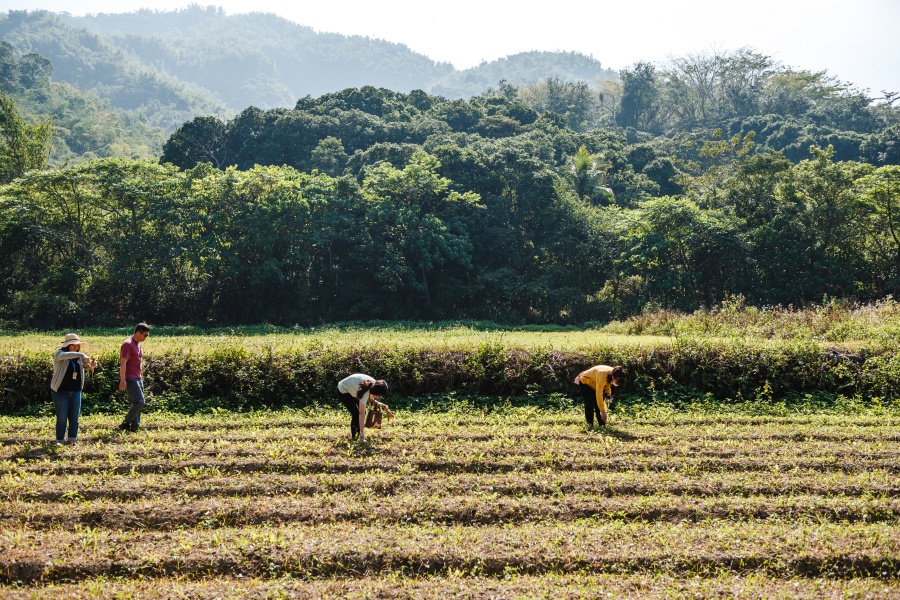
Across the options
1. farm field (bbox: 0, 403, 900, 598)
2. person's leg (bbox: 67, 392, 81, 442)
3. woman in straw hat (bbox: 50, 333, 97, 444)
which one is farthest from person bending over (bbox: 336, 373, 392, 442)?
Answer: person's leg (bbox: 67, 392, 81, 442)

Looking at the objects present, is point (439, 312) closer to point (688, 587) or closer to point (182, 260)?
point (182, 260)

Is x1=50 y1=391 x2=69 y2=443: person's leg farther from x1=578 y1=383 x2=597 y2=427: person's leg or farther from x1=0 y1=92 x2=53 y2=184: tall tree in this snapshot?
x1=0 y1=92 x2=53 y2=184: tall tree

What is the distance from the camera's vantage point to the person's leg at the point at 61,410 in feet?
36.6

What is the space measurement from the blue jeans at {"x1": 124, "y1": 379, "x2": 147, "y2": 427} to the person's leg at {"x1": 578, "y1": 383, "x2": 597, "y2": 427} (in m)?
8.11

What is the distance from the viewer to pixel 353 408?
1130 cm

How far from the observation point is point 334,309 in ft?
108

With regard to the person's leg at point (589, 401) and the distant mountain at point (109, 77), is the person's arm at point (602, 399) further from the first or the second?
the distant mountain at point (109, 77)

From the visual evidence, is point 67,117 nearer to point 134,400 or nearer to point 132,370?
point 132,370

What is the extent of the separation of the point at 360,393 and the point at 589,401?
4.44m

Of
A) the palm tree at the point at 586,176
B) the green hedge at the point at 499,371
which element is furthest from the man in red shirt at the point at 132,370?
the palm tree at the point at 586,176

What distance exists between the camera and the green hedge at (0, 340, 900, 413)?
14945mm

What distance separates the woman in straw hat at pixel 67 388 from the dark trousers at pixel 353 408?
433 centimetres

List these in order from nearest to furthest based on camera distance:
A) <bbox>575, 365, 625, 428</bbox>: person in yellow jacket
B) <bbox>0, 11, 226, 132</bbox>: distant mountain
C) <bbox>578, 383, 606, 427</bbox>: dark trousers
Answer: <bbox>575, 365, 625, 428</bbox>: person in yellow jacket, <bbox>578, 383, 606, 427</bbox>: dark trousers, <bbox>0, 11, 226, 132</bbox>: distant mountain

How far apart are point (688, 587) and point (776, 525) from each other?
2.12m
